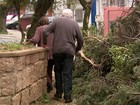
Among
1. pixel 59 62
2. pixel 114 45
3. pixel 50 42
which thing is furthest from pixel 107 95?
pixel 50 42

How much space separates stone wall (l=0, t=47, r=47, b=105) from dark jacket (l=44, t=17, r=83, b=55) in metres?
0.39

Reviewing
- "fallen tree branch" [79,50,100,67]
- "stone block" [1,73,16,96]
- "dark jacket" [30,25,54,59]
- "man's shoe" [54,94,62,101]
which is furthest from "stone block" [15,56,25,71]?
"man's shoe" [54,94,62,101]

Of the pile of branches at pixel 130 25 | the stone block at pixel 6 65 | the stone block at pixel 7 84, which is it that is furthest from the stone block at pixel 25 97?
the pile of branches at pixel 130 25

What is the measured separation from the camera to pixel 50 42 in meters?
8.82

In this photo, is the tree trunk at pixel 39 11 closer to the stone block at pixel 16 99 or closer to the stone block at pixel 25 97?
the stone block at pixel 25 97

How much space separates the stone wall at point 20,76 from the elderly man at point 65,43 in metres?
0.39

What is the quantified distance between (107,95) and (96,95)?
0.22 m

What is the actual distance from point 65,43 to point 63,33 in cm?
19

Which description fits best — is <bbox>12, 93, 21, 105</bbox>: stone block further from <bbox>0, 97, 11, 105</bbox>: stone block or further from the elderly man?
the elderly man

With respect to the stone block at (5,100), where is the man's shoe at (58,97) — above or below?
below

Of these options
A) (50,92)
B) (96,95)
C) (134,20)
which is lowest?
(50,92)

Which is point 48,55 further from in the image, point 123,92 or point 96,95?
point 123,92

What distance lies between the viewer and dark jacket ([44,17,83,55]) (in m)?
8.10

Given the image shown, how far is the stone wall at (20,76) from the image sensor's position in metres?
6.84
